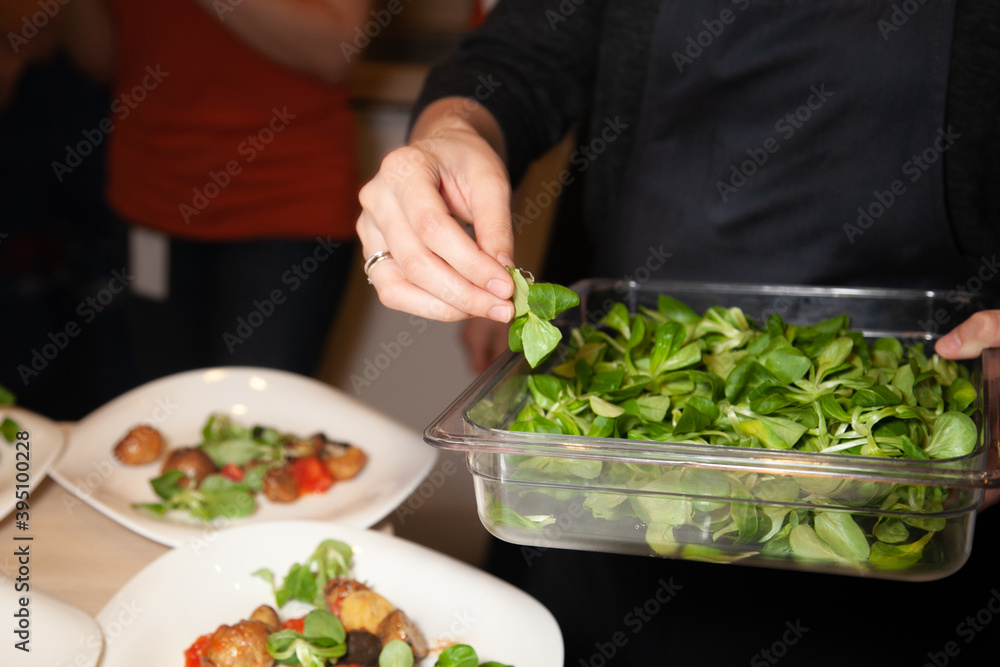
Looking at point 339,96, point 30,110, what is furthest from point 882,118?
point 30,110

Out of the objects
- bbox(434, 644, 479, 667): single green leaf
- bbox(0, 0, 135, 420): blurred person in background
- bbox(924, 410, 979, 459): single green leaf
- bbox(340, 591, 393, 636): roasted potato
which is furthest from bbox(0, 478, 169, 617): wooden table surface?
bbox(0, 0, 135, 420): blurred person in background

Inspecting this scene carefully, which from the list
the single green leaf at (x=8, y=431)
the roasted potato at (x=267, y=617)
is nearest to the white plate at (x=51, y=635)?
the roasted potato at (x=267, y=617)

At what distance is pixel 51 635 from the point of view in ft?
2.28

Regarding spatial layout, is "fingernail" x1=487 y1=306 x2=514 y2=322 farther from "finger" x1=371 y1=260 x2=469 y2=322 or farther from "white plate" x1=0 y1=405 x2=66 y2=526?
"white plate" x1=0 y1=405 x2=66 y2=526

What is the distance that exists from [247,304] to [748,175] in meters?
1.05

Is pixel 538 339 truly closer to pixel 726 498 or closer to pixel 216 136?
pixel 726 498

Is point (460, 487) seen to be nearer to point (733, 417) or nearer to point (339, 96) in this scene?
point (339, 96)

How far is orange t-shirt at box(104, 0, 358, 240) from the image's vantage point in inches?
61.6

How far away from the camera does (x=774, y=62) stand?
3.44 ft

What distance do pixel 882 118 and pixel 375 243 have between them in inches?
25.9

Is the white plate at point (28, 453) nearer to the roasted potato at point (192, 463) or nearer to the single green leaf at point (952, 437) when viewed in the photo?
the roasted potato at point (192, 463)

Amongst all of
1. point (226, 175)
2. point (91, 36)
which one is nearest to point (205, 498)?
point (226, 175)

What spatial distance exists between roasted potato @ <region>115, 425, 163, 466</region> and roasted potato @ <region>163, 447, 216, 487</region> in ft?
0.10

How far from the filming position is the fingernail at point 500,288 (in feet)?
2.11
